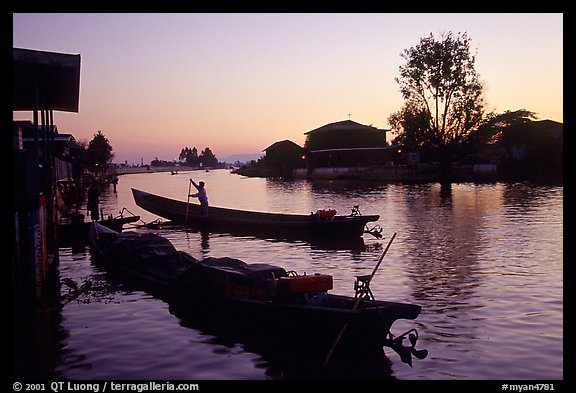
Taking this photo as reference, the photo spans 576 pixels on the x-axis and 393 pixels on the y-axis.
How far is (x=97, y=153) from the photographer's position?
110312mm

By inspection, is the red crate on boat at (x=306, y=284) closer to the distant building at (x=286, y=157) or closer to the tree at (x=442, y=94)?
the tree at (x=442, y=94)

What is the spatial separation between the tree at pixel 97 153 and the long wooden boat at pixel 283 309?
95321 millimetres

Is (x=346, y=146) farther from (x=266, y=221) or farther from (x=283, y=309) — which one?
(x=283, y=309)

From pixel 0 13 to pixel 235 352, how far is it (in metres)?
7.61

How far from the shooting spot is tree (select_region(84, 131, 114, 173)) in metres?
107

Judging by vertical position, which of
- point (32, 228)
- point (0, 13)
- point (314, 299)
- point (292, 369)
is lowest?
point (292, 369)

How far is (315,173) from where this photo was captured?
325ft

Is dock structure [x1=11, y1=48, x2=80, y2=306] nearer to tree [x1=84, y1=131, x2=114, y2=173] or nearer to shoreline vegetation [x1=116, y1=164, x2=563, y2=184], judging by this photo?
shoreline vegetation [x1=116, y1=164, x2=563, y2=184]

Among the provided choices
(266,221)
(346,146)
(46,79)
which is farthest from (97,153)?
(46,79)

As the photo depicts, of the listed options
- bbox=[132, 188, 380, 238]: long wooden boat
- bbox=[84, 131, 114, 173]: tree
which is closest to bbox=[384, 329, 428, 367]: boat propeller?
bbox=[132, 188, 380, 238]: long wooden boat

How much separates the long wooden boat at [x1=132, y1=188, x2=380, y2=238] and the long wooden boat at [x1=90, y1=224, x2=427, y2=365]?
1142 centimetres

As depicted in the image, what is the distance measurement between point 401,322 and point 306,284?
3142mm
